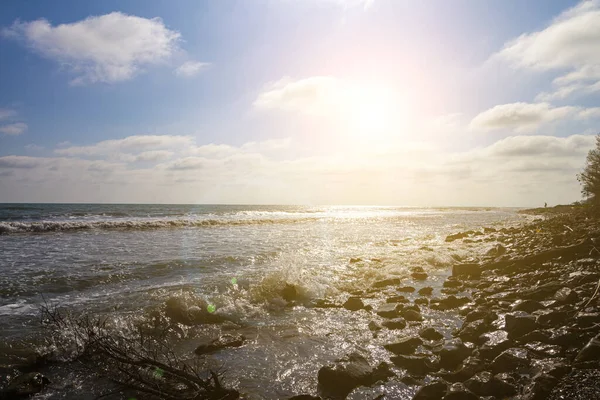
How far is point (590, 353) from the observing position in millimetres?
4992

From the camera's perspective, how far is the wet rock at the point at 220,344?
A: 22.7ft

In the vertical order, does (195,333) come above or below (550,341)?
below

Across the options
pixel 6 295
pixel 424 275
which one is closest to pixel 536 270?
pixel 424 275

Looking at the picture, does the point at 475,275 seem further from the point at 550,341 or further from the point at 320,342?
the point at 320,342

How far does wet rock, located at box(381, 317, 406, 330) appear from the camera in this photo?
8.01 meters

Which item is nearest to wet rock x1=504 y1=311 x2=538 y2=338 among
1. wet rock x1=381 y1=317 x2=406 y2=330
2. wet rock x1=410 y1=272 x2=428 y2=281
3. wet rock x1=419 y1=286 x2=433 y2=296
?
wet rock x1=381 y1=317 x2=406 y2=330

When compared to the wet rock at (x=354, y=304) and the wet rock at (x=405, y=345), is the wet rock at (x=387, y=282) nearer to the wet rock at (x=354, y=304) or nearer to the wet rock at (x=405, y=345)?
the wet rock at (x=354, y=304)

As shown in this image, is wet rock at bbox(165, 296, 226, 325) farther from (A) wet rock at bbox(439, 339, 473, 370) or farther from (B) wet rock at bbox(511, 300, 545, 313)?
(B) wet rock at bbox(511, 300, 545, 313)

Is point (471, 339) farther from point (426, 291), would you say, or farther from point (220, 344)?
point (220, 344)

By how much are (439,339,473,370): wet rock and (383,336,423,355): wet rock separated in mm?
642

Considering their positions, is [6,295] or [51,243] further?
[51,243]

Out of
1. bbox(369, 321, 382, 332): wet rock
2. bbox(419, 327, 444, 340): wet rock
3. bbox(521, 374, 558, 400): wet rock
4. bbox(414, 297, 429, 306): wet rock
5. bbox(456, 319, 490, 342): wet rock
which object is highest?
bbox(521, 374, 558, 400): wet rock

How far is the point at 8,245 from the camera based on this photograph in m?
21.8

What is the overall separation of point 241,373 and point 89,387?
2.56m
